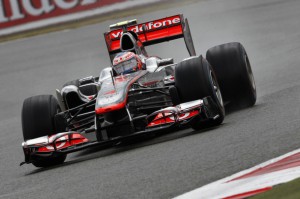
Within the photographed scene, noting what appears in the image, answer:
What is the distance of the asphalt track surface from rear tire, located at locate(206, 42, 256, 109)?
244 millimetres

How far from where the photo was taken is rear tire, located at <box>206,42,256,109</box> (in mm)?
11258

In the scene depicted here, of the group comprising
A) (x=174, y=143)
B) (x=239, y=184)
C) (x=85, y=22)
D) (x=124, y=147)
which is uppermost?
(x=239, y=184)

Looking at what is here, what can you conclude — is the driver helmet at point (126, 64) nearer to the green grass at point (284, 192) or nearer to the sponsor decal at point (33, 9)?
the green grass at point (284, 192)

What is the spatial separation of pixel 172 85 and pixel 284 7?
48.9 ft

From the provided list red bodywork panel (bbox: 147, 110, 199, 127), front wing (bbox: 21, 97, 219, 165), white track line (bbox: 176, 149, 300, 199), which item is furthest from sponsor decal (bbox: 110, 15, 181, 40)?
white track line (bbox: 176, 149, 300, 199)

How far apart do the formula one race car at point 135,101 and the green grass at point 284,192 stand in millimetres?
3745

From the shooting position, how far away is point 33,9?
27781 millimetres

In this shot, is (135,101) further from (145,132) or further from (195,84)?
(145,132)

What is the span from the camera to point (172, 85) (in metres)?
10.9

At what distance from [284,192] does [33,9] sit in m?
22.8

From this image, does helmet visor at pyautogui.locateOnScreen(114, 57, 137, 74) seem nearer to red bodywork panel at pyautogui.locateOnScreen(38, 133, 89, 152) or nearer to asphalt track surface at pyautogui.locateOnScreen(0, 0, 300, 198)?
asphalt track surface at pyautogui.locateOnScreen(0, 0, 300, 198)

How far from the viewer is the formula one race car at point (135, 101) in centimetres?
970

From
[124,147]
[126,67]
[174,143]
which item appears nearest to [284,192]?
[174,143]

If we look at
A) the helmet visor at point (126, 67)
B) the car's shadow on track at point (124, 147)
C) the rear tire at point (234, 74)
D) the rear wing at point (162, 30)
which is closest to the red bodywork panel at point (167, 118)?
the car's shadow on track at point (124, 147)
